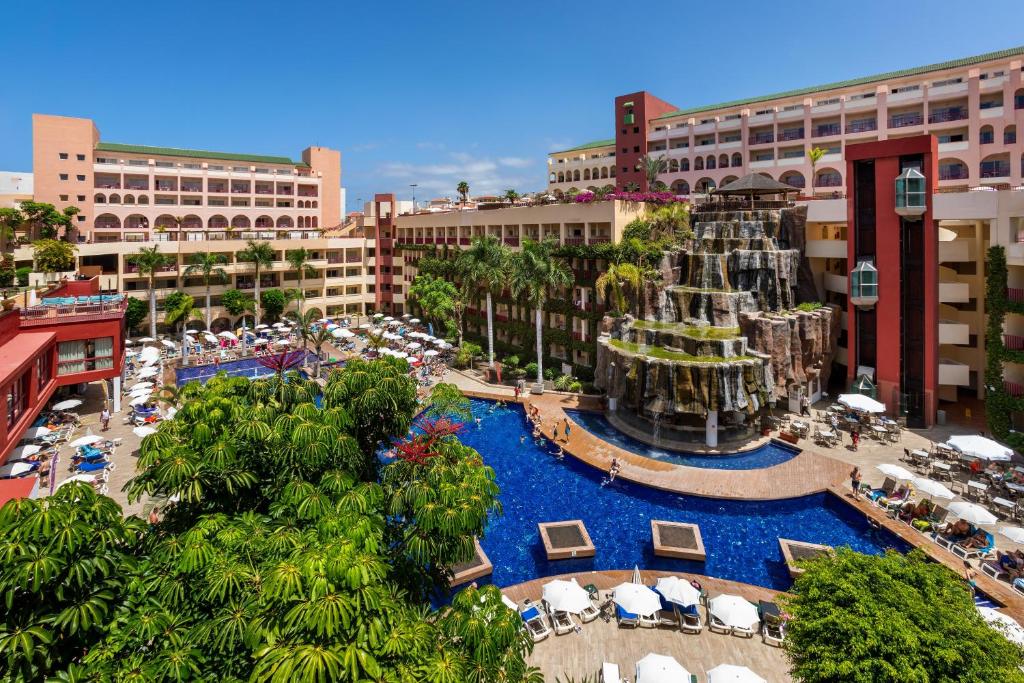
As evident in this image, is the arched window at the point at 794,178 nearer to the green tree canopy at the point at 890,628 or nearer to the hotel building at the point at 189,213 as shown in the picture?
the hotel building at the point at 189,213

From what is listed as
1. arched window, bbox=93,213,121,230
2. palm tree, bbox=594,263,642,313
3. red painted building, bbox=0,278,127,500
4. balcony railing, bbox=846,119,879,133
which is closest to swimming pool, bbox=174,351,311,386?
red painted building, bbox=0,278,127,500

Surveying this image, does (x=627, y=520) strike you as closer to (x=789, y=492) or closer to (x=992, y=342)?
(x=789, y=492)

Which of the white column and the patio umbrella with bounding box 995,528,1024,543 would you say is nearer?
the patio umbrella with bounding box 995,528,1024,543

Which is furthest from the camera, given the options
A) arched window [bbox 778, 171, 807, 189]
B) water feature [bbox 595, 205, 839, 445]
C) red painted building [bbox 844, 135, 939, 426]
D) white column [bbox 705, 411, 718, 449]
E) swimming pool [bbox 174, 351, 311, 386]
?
arched window [bbox 778, 171, 807, 189]

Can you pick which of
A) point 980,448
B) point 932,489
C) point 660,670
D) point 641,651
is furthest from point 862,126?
point 660,670

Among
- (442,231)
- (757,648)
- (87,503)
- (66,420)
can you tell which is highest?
(442,231)

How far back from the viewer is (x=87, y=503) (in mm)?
10219

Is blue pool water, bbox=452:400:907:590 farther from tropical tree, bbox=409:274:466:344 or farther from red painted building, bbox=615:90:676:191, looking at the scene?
red painted building, bbox=615:90:676:191

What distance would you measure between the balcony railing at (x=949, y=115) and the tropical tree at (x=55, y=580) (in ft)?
225

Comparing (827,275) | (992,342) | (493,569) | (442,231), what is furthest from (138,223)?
(992,342)

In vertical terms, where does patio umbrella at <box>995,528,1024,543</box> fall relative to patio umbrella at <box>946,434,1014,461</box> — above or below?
below

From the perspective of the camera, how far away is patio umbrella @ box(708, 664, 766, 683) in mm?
14053

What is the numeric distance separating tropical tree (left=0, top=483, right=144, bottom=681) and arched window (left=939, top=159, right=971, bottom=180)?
67030mm

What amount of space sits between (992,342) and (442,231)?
177 feet
